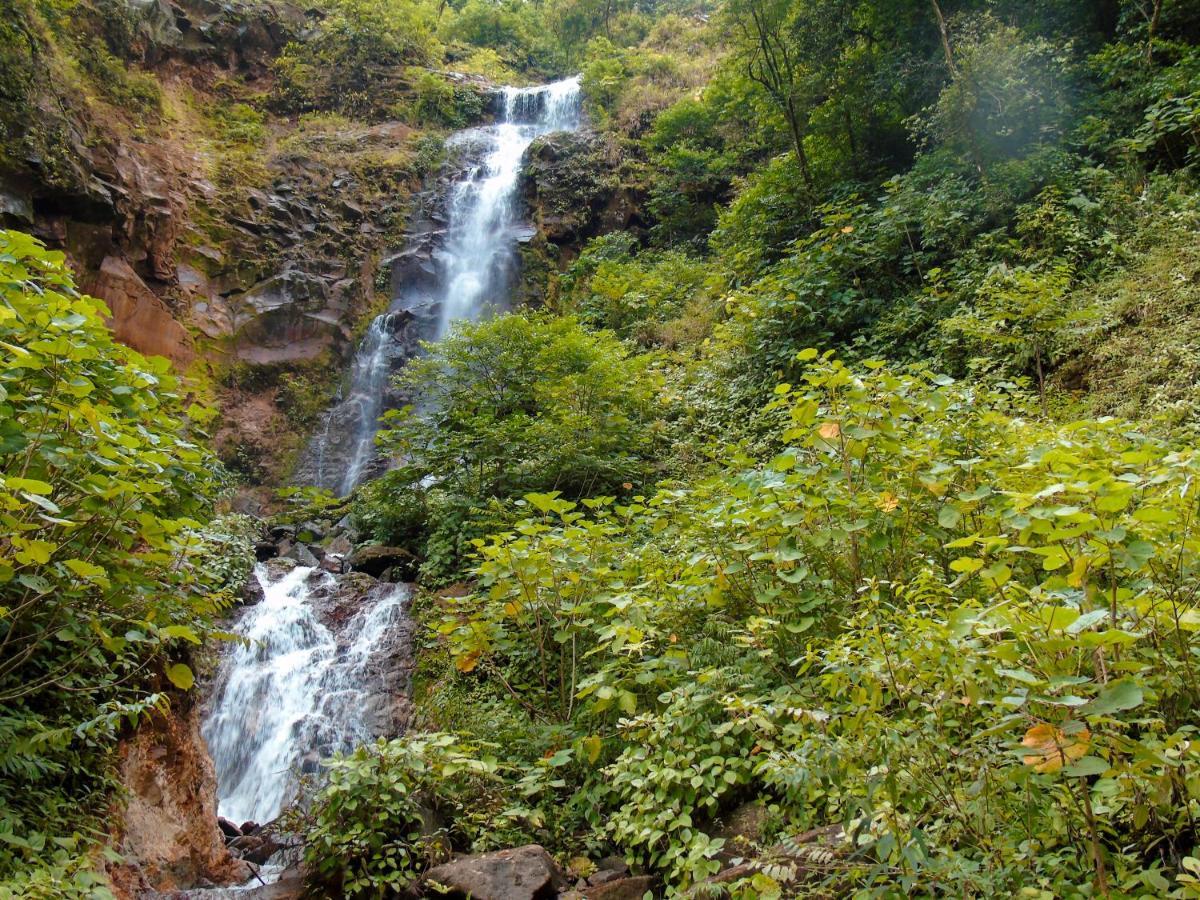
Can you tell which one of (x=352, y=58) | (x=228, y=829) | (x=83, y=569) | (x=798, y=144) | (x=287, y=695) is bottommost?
(x=228, y=829)

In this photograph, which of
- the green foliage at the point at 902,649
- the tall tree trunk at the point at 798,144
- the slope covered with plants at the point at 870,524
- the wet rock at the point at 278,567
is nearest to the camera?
the green foliage at the point at 902,649

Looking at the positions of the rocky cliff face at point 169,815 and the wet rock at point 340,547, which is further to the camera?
the wet rock at point 340,547

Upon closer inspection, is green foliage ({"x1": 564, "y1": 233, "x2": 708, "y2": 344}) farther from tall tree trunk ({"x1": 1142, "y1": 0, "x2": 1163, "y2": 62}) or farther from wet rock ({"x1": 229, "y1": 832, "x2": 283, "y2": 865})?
wet rock ({"x1": 229, "y1": 832, "x2": 283, "y2": 865})

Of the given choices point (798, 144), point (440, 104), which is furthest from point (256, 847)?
point (440, 104)

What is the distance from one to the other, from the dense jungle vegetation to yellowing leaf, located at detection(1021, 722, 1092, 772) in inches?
0.4

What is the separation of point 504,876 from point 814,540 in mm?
2187

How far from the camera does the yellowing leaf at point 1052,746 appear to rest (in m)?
1.63

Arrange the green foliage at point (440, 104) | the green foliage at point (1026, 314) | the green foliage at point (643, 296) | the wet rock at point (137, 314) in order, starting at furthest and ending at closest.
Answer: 1. the green foliage at point (440, 104)
2. the green foliage at point (643, 296)
3. the wet rock at point (137, 314)
4. the green foliage at point (1026, 314)

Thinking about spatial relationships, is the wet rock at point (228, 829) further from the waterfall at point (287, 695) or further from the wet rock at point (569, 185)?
the wet rock at point (569, 185)

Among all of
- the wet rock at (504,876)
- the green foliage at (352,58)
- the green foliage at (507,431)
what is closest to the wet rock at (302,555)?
the green foliage at (507,431)

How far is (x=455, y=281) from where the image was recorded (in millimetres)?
17609

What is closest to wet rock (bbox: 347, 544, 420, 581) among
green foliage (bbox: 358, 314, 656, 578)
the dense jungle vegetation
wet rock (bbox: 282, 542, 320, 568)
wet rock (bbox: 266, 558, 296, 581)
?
green foliage (bbox: 358, 314, 656, 578)

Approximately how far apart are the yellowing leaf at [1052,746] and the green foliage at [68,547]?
2.94m

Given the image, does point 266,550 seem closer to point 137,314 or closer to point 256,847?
point 137,314
